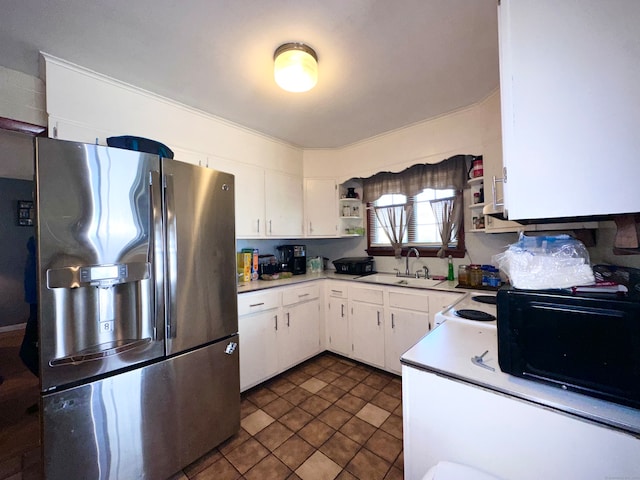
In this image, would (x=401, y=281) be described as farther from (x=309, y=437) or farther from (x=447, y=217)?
(x=309, y=437)

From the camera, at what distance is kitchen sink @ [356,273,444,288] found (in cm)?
231

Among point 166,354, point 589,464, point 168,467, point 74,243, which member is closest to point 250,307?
point 166,354

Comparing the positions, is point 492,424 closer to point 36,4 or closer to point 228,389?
point 228,389

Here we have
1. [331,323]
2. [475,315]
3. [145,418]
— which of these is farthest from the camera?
[331,323]

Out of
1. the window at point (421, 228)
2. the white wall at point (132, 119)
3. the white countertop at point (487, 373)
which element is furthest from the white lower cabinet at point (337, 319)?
the white wall at point (132, 119)

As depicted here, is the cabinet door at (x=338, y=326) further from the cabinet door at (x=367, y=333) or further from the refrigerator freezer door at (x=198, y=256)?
the refrigerator freezer door at (x=198, y=256)

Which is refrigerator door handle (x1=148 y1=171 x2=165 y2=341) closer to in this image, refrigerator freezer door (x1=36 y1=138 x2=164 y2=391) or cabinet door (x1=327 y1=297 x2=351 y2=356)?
refrigerator freezer door (x1=36 y1=138 x2=164 y2=391)

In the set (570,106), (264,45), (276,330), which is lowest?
(276,330)

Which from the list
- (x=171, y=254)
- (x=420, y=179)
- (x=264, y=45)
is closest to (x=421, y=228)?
(x=420, y=179)

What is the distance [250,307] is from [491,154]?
2.32 m

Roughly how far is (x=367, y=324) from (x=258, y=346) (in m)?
1.08

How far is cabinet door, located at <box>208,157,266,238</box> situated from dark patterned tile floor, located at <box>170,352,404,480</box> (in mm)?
1496

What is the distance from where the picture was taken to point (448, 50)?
149 cm

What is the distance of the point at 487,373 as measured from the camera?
88 cm
